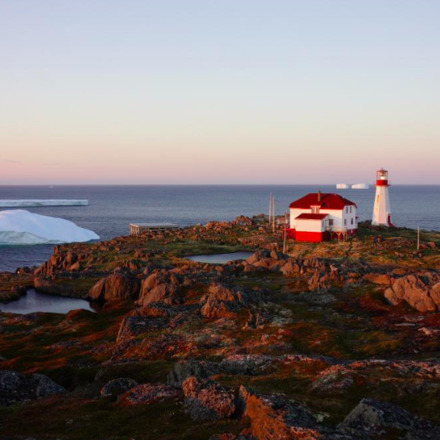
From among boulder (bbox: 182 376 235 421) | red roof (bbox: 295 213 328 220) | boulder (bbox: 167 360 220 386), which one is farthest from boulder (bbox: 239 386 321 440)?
red roof (bbox: 295 213 328 220)

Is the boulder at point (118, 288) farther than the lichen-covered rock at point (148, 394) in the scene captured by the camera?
Yes

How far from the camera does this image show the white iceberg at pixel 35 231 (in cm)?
12950

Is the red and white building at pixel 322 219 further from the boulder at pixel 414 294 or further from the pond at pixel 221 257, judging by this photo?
the boulder at pixel 414 294

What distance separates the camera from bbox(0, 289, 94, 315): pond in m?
61.8

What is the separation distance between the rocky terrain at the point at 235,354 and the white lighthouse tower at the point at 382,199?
27.2 metres

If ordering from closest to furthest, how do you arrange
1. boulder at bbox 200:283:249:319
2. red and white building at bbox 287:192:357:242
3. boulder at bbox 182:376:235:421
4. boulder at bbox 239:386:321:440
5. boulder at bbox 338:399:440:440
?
1. boulder at bbox 239:386:321:440
2. boulder at bbox 338:399:440:440
3. boulder at bbox 182:376:235:421
4. boulder at bbox 200:283:249:319
5. red and white building at bbox 287:192:357:242

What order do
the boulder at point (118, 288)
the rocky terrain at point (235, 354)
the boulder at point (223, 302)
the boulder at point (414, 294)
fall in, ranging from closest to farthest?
the rocky terrain at point (235, 354) → the boulder at point (414, 294) → the boulder at point (223, 302) → the boulder at point (118, 288)

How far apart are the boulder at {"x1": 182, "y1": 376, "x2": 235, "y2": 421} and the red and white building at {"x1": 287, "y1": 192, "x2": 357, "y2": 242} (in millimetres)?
68932

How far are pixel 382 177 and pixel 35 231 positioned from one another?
285 feet

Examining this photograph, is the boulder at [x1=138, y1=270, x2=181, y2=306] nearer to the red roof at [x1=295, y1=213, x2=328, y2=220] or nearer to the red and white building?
the red and white building

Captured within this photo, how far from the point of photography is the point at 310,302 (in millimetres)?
48344

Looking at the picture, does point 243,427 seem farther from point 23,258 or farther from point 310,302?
point 23,258

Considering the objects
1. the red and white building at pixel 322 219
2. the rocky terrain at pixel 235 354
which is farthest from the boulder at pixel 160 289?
the red and white building at pixel 322 219

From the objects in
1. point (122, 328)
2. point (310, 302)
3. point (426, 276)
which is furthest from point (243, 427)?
point (426, 276)
